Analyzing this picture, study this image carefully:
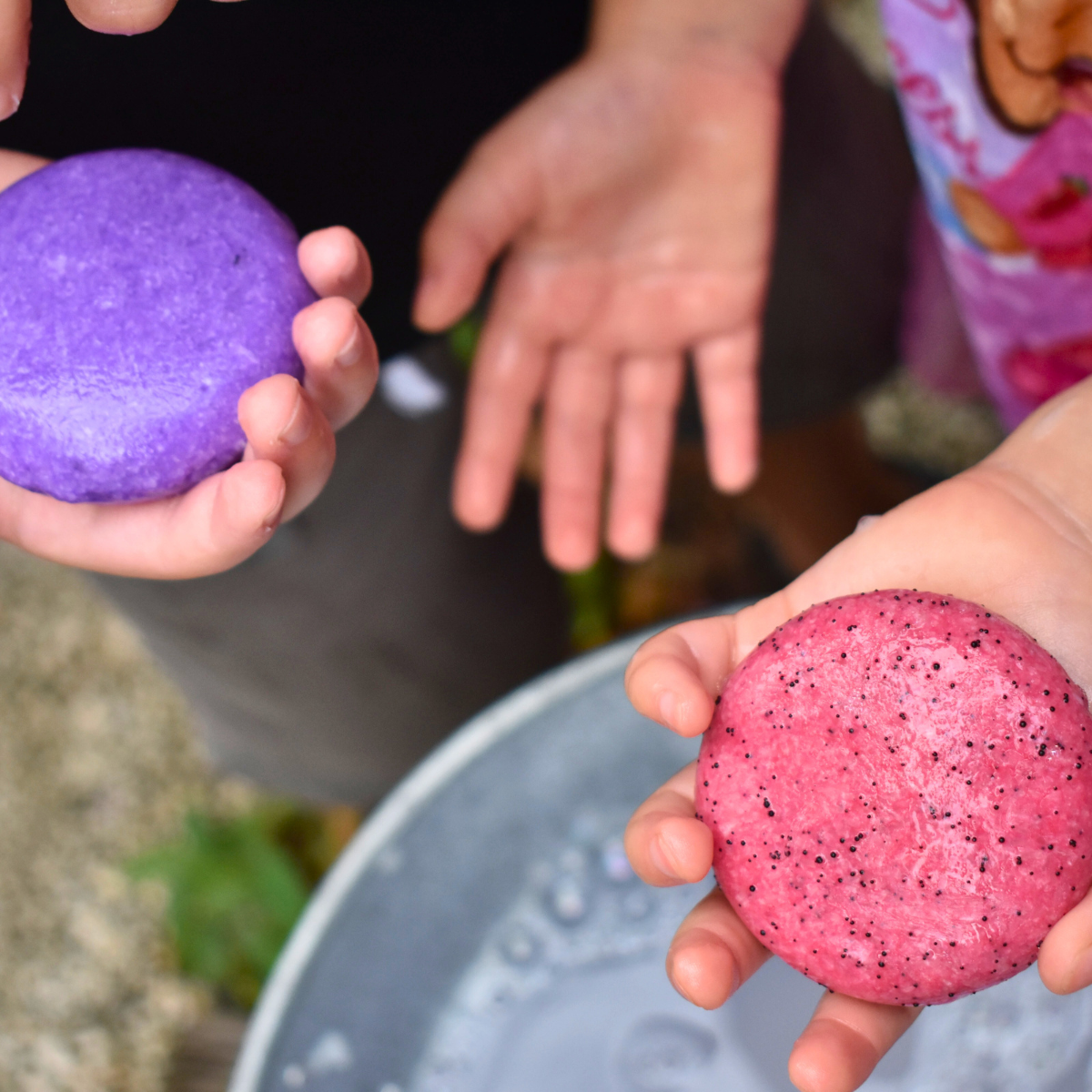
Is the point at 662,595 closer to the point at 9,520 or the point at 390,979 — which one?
the point at 390,979

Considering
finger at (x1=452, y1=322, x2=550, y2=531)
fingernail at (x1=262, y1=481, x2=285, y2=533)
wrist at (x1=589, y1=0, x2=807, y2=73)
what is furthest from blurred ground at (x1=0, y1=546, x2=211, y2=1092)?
wrist at (x1=589, y1=0, x2=807, y2=73)

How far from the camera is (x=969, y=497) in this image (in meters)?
0.79

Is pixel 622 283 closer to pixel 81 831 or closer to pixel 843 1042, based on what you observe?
pixel 843 1042

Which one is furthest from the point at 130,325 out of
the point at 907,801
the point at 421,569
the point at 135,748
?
the point at 135,748

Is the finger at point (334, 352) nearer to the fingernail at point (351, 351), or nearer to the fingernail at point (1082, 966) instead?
the fingernail at point (351, 351)

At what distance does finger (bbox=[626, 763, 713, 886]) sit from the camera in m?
0.64

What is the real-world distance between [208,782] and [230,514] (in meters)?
1.33

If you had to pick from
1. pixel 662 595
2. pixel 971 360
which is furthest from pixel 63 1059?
pixel 971 360

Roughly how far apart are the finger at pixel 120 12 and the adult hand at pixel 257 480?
0.69 feet

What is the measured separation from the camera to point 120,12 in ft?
2.06

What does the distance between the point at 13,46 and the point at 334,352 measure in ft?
0.89

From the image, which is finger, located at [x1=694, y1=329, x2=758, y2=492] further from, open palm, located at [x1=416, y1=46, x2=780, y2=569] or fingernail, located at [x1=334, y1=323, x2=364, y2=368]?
fingernail, located at [x1=334, y1=323, x2=364, y2=368]

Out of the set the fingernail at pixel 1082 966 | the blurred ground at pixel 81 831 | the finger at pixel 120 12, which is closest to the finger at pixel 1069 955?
the fingernail at pixel 1082 966

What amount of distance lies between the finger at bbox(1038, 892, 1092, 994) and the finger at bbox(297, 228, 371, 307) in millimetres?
676
